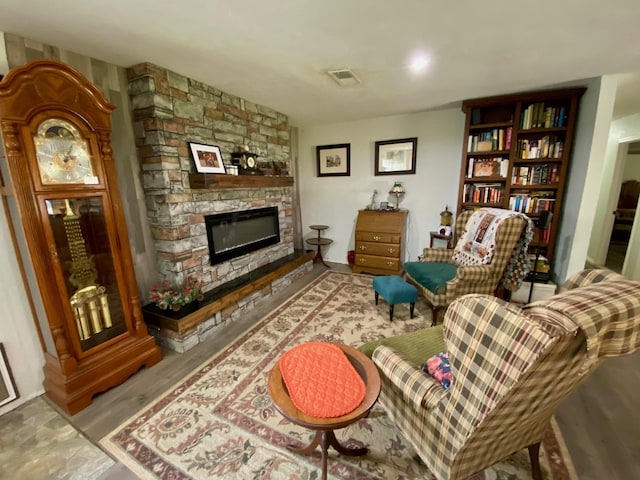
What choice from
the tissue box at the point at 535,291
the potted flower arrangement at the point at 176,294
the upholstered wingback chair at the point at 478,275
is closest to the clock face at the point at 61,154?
the potted flower arrangement at the point at 176,294

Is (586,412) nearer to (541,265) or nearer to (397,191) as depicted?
(541,265)

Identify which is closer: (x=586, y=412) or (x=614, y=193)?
(x=586, y=412)

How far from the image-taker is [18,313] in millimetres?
1803

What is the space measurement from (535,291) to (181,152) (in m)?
3.95

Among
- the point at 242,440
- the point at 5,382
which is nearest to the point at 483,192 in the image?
the point at 242,440

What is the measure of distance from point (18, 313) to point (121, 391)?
0.85 m

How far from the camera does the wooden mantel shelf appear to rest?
2504 mm

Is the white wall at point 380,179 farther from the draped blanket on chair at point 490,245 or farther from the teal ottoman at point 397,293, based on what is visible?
the teal ottoman at point 397,293

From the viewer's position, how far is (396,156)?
4.03 m

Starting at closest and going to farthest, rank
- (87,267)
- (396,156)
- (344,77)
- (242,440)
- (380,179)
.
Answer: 1. (242,440)
2. (87,267)
3. (344,77)
4. (396,156)
5. (380,179)

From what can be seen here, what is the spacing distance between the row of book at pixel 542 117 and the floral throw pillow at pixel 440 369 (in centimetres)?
309

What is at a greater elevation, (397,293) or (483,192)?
(483,192)

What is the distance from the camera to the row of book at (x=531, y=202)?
10.2 feet

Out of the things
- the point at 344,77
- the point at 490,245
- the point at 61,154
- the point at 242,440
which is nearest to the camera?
the point at 242,440
